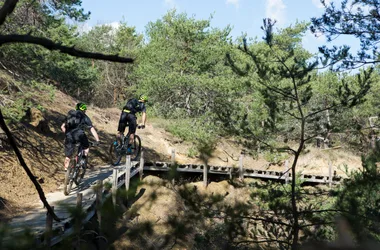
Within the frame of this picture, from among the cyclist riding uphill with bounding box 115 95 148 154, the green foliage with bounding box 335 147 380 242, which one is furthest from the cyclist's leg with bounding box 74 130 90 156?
the green foliage with bounding box 335 147 380 242

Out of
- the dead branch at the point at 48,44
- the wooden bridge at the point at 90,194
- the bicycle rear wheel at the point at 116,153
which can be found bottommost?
the wooden bridge at the point at 90,194

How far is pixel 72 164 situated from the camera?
9.77 meters

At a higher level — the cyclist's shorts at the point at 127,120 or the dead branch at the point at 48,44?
the cyclist's shorts at the point at 127,120

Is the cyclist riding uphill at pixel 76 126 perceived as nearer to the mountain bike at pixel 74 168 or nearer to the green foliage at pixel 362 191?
the mountain bike at pixel 74 168

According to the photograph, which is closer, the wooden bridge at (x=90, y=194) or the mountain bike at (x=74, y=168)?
the wooden bridge at (x=90, y=194)

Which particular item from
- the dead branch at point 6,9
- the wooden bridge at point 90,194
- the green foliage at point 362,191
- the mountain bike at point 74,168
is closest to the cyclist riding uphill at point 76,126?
the mountain bike at point 74,168

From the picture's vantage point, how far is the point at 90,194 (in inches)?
396

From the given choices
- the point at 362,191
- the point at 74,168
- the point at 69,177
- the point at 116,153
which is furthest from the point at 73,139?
the point at 362,191

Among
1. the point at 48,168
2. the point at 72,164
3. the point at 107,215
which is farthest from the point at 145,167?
the point at 107,215

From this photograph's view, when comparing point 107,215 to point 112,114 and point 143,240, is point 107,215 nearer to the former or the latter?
point 143,240

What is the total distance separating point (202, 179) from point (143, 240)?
17.8m

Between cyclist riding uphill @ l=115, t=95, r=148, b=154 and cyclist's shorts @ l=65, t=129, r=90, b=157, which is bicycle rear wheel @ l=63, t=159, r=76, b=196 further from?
cyclist riding uphill @ l=115, t=95, r=148, b=154

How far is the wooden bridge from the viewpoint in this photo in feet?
10.8

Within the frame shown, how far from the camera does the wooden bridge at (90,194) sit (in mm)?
3294
